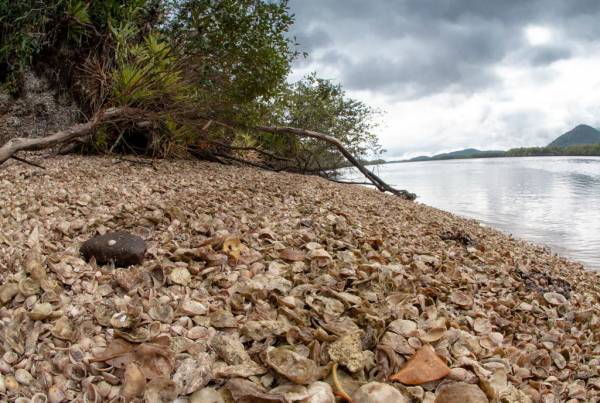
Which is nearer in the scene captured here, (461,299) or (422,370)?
(422,370)

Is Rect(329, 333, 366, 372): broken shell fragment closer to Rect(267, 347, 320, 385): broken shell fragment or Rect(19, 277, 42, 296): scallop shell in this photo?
Rect(267, 347, 320, 385): broken shell fragment

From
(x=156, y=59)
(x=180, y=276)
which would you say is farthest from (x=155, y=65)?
(x=180, y=276)

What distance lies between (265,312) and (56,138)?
3.78 metres

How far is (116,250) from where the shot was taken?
2389 mm

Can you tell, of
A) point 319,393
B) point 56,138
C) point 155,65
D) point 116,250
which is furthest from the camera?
point 155,65

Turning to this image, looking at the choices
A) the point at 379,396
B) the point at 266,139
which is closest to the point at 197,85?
the point at 266,139

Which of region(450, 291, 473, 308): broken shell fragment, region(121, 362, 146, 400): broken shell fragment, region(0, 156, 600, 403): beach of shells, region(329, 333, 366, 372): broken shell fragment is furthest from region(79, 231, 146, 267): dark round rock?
region(450, 291, 473, 308): broken shell fragment

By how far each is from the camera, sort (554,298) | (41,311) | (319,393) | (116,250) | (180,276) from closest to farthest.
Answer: (319,393) → (41,311) → (180,276) → (116,250) → (554,298)

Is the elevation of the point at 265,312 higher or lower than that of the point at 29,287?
lower

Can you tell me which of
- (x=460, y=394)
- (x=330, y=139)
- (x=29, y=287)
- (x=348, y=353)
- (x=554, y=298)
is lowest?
(x=554, y=298)

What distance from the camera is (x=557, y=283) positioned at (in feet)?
11.9

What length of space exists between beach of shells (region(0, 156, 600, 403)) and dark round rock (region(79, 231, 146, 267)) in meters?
0.06

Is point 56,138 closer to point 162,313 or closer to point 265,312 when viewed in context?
point 162,313

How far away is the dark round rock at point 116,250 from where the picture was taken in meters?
2.38
